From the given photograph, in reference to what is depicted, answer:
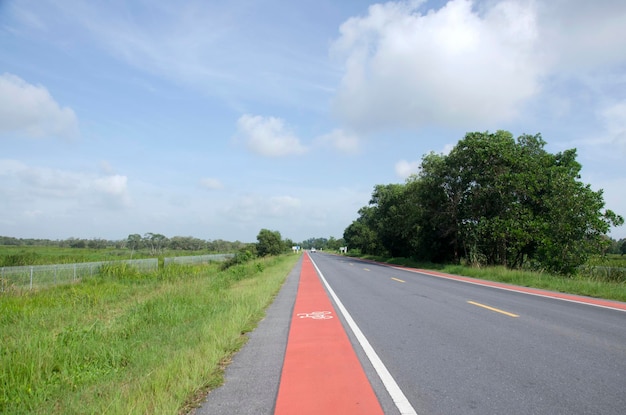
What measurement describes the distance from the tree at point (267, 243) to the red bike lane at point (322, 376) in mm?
81449

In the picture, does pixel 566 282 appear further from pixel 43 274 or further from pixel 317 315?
pixel 43 274

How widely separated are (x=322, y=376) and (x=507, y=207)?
89.6 ft

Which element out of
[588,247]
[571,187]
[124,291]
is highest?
[571,187]

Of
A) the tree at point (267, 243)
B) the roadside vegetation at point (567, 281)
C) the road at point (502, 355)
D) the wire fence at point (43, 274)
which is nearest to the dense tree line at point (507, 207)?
the roadside vegetation at point (567, 281)

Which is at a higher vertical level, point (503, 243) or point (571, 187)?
point (571, 187)

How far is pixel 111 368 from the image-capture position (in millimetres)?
5969

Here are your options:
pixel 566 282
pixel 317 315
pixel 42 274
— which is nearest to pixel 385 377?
pixel 317 315

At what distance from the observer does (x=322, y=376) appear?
16.9 feet

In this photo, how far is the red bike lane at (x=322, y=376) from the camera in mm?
4133

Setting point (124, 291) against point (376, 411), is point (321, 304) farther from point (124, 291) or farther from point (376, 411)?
point (124, 291)

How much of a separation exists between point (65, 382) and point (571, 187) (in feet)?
91.4

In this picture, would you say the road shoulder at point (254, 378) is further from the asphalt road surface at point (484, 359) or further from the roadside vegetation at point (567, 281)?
the roadside vegetation at point (567, 281)

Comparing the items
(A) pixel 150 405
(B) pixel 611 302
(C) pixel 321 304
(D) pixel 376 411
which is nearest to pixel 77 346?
(A) pixel 150 405

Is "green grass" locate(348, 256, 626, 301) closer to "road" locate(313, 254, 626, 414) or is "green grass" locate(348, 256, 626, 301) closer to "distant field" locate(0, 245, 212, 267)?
"road" locate(313, 254, 626, 414)
